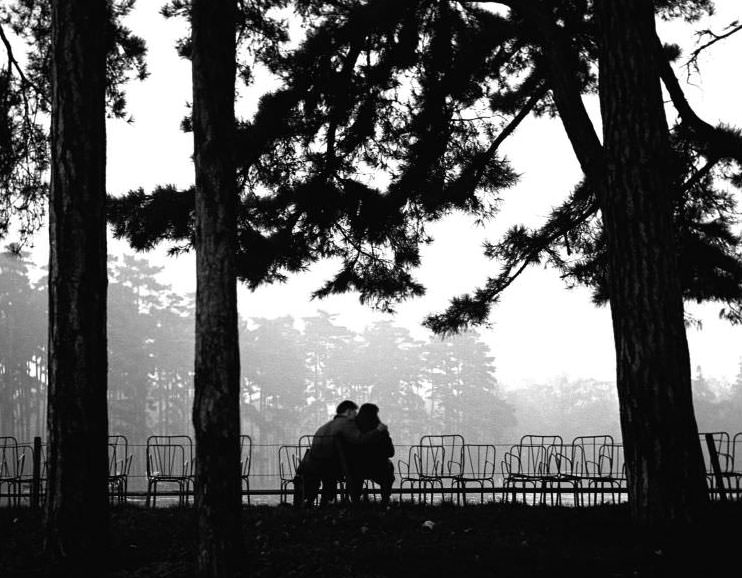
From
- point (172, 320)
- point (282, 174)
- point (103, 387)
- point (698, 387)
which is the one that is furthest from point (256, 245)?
Answer: point (698, 387)

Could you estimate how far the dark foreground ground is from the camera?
496 cm

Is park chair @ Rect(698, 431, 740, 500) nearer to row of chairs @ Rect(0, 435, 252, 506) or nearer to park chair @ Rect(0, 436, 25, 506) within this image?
row of chairs @ Rect(0, 435, 252, 506)

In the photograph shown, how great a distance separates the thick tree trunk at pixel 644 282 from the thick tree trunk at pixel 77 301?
391cm

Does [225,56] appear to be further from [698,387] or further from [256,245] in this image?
[698,387]

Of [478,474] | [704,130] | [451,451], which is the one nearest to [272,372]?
[451,451]

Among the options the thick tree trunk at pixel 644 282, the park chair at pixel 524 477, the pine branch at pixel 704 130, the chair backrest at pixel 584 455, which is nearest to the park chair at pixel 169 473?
the park chair at pixel 524 477

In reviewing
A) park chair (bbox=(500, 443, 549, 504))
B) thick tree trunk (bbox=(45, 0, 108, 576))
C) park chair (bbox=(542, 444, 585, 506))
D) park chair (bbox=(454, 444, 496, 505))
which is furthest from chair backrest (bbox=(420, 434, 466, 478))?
thick tree trunk (bbox=(45, 0, 108, 576))

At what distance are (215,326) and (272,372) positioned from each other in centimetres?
4577

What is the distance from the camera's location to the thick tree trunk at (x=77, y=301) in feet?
18.4

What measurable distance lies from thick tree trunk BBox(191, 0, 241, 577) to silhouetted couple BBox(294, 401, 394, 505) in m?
3.60

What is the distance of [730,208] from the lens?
26.1ft

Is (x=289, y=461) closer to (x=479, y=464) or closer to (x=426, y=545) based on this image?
(x=479, y=464)

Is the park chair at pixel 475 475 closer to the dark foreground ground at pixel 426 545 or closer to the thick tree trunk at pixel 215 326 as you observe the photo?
the dark foreground ground at pixel 426 545

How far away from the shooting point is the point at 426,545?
18.3 feet
